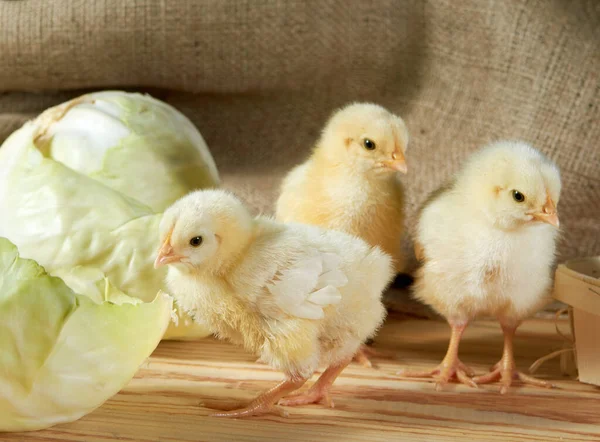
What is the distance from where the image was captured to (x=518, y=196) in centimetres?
108

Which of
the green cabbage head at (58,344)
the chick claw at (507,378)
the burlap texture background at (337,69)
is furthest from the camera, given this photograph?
the burlap texture background at (337,69)

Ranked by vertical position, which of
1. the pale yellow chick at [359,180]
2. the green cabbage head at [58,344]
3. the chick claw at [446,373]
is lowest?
the chick claw at [446,373]

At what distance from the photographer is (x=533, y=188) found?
1069 millimetres

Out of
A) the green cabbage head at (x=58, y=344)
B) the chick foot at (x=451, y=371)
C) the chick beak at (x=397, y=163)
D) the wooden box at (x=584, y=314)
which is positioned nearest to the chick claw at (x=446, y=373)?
the chick foot at (x=451, y=371)

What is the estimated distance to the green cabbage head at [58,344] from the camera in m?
0.91

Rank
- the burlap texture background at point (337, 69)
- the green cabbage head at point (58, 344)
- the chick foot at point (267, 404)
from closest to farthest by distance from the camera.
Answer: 1. the green cabbage head at point (58, 344)
2. the chick foot at point (267, 404)
3. the burlap texture background at point (337, 69)

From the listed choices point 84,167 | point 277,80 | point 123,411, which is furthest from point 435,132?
point 123,411

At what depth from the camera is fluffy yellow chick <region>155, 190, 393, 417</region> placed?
0.96m

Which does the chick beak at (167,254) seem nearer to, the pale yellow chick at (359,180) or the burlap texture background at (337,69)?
the pale yellow chick at (359,180)

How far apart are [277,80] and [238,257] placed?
781 mm

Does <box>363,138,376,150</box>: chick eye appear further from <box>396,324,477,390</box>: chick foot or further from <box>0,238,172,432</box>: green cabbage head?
<box>0,238,172,432</box>: green cabbage head

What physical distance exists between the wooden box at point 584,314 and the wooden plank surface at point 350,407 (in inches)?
1.3

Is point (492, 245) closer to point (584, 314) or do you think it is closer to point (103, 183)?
point (584, 314)

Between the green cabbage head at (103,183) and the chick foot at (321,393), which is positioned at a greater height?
the green cabbage head at (103,183)
